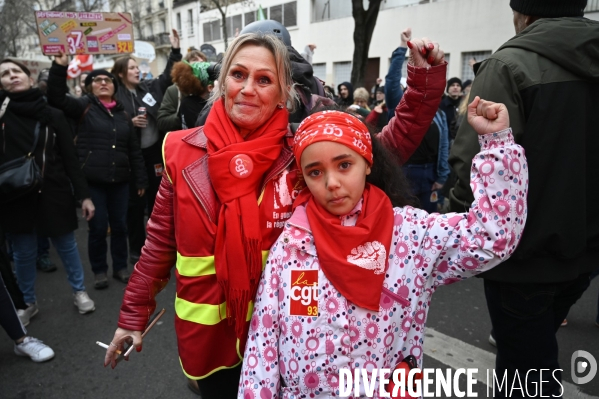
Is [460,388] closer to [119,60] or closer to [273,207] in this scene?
[273,207]

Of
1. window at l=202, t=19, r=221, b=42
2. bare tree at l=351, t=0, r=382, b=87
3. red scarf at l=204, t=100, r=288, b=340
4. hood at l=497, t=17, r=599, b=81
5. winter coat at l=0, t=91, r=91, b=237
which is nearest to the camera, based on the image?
red scarf at l=204, t=100, r=288, b=340

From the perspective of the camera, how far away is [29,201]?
11.4 feet

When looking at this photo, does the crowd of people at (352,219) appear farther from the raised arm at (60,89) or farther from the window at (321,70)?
the window at (321,70)

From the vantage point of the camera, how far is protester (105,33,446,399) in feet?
4.89

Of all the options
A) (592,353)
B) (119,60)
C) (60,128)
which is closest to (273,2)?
(119,60)

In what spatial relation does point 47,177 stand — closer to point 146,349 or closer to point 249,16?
point 146,349

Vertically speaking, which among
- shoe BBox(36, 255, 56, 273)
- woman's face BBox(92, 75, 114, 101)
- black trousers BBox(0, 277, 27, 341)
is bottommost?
shoe BBox(36, 255, 56, 273)

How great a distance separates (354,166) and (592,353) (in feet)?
9.14

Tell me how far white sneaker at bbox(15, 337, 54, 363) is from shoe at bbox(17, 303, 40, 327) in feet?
1.68

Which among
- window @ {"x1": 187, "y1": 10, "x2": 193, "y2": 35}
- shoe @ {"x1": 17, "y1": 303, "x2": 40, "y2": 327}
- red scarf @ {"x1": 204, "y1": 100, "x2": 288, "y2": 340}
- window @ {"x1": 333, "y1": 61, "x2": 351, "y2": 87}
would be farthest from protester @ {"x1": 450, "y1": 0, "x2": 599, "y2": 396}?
window @ {"x1": 187, "y1": 10, "x2": 193, "y2": 35}

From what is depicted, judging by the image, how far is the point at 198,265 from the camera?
1.55 m

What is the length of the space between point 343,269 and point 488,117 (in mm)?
657

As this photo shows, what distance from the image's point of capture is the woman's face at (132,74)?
4906mm

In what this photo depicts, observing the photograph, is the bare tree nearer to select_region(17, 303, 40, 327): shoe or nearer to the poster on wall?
the poster on wall
